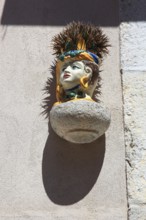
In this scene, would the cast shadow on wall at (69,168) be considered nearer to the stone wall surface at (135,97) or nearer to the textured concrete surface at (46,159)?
the textured concrete surface at (46,159)

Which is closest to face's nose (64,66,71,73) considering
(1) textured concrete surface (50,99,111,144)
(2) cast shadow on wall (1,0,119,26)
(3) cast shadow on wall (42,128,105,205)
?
(1) textured concrete surface (50,99,111,144)

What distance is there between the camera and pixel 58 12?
84.0 inches

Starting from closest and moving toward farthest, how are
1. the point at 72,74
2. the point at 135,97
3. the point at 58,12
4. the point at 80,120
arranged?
the point at 80,120, the point at 72,74, the point at 135,97, the point at 58,12

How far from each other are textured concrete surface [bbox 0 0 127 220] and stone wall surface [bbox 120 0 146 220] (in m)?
0.03

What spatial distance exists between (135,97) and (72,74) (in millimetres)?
318

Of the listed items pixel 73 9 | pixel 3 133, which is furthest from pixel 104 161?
pixel 73 9

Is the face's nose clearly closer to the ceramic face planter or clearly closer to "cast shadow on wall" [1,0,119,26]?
the ceramic face planter

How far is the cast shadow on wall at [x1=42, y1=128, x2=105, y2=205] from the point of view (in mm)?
1746

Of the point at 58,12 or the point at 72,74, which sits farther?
the point at 58,12

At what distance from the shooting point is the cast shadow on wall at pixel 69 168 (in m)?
1.75

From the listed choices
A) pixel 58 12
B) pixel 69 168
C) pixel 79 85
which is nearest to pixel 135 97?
pixel 79 85

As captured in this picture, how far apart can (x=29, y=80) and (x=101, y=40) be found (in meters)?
0.37

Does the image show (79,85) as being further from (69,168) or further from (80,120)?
(69,168)

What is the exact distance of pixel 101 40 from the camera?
1863mm
